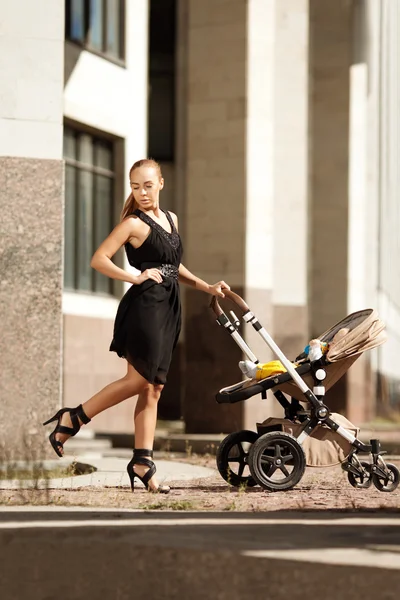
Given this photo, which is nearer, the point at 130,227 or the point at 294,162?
the point at 130,227

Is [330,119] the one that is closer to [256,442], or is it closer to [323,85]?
[323,85]

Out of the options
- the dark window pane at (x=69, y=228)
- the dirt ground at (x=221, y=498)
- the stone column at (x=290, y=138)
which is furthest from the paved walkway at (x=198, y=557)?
the stone column at (x=290, y=138)

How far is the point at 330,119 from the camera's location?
23.1 metres

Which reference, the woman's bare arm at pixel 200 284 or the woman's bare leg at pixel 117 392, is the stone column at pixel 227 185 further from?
the woman's bare leg at pixel 117 392

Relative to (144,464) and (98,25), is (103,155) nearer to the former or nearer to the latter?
(98,25)

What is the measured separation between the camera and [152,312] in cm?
764

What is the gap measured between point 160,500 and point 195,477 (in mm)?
2078

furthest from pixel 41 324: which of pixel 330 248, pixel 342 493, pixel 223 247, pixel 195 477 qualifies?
pixel 330 248

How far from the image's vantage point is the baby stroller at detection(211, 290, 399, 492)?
308 inches

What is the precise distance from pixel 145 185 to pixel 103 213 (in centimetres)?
923

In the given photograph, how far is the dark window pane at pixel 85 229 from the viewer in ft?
54.4

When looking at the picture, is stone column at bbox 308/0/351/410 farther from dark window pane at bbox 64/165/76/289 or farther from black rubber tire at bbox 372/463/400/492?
black rubber tire at bbox 372/463/400/492

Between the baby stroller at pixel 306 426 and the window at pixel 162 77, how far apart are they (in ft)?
46.3

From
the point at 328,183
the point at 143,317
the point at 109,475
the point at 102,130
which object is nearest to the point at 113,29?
the point at 102,130
